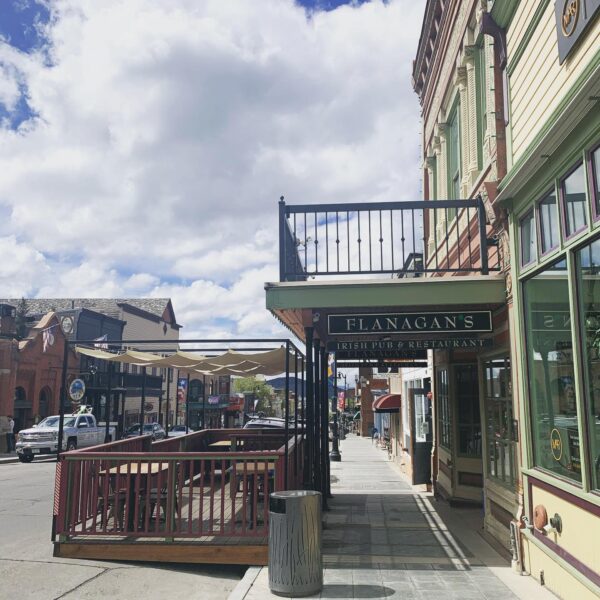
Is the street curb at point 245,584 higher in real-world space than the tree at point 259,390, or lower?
lower

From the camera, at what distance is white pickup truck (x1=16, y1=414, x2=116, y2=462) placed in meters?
22.3

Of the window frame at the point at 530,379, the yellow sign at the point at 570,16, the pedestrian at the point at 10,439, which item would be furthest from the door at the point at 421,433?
the pedestrian at the point at 10,439

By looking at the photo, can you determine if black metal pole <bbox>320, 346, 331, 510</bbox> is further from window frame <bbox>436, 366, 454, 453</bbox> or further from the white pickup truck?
the white pickup truck

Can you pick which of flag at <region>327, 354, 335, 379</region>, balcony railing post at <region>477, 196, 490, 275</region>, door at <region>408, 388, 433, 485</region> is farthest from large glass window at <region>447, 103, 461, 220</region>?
door at <region>408, 388, 433, 485</region>

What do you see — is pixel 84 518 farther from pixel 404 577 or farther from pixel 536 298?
pixel 536 298

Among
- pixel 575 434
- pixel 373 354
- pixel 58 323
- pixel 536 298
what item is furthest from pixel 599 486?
pixel 58 323

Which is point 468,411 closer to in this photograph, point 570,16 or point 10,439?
point 570,16

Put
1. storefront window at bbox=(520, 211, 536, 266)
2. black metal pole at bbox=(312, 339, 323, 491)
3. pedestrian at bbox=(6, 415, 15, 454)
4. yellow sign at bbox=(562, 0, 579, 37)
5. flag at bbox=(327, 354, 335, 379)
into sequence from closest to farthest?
yellow sign at bbox=(562, 0, 579, 37) → storefront window at bbox=(520, 211, 536, 266) → black metal pole at bbox=(312, 339, 323, 491) → flag at bbox=(327, 354, 335, 379) → pedestrian at bbox=(6, 415, 15, 454)

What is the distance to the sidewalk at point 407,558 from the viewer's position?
5535 millimetres

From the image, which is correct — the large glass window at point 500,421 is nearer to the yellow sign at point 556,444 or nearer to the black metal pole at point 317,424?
the yellow sign at point 556,444

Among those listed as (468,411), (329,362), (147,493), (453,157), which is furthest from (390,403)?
(147,493)

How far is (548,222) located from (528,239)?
25.9 inches

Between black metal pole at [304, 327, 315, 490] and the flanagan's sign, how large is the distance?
4.58 feet

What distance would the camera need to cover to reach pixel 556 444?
5398 millimetres
